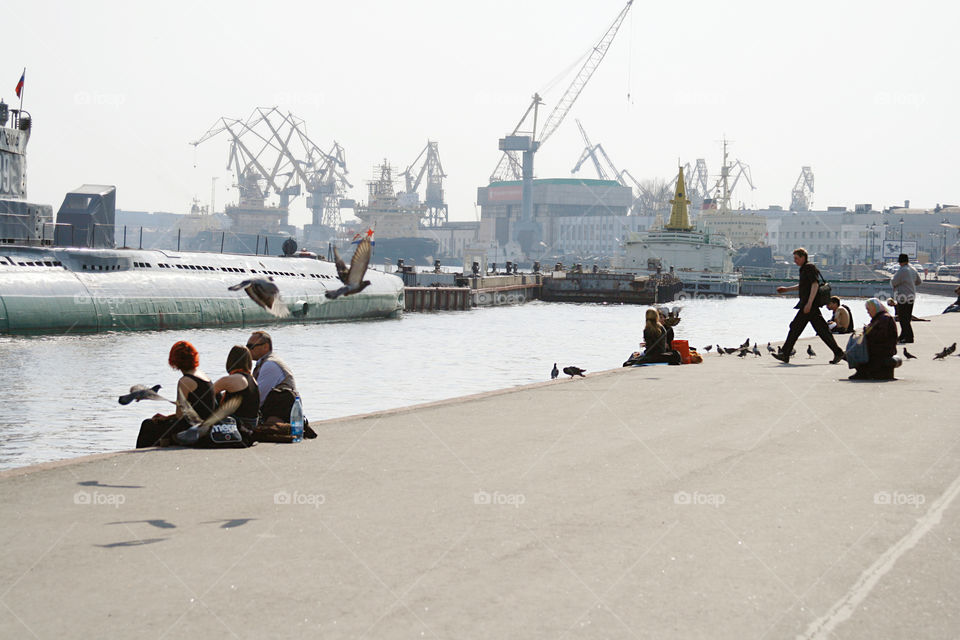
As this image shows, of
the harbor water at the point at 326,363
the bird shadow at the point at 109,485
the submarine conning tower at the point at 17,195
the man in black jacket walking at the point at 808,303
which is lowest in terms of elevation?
the harbor water at the point at 326,363

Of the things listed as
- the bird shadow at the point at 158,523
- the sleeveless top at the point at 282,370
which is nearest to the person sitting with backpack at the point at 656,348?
the sleeveless top at the point at 282,370

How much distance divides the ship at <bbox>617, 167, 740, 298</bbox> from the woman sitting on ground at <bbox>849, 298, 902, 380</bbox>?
345 ft

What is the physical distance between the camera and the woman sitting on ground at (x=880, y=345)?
1905 centimetres

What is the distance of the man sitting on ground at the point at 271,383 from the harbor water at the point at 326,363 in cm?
66

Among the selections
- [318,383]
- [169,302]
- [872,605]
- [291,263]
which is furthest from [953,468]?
[291,263]

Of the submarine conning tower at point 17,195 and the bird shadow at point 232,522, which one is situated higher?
the submarine conning tower at point 17,195

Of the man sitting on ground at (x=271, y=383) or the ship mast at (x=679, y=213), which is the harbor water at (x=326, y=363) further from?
the ship mast at (x=679, y=213)

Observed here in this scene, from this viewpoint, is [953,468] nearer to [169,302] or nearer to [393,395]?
[393,395]

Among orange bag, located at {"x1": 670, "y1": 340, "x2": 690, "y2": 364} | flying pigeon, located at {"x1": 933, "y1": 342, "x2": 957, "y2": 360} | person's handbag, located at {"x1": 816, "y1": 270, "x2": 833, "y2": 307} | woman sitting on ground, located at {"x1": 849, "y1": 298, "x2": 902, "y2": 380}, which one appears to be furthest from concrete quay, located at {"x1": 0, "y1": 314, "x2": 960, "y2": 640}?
flying pigeon, located at {"x1": 933, "y1": 342, "x2": 957, "y2": 360}

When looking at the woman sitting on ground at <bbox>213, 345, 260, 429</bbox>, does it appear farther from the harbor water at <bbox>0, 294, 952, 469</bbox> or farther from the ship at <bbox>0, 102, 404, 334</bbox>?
the ship at <bbox>0, 102, 404, 334</bbox>

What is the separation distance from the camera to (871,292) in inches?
4803

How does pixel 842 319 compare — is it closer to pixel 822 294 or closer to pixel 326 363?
pixel 822 294

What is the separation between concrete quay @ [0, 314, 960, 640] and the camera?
6.31 metres

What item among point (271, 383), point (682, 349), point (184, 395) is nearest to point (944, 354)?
point (682, 349)
